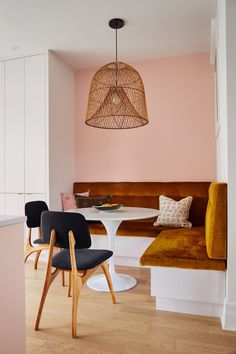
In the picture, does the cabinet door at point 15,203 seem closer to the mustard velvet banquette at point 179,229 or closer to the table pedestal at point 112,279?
the mustard velvet banquette at point 179,229

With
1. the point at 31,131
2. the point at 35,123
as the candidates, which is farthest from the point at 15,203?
the point at 35,123

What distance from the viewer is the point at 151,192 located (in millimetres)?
3777

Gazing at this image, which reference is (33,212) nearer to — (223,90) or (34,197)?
(34,197)

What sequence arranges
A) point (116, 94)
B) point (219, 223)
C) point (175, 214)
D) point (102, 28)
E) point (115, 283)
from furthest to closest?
point (175, 214) → point (102, 28) → point (116, 94) → point (115, 283) → point (219, 223)

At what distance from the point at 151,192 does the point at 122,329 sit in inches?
83.7

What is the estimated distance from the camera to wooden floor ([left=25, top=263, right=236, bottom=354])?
64.8 inches

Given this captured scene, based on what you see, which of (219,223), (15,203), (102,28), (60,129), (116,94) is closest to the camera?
(219,223)

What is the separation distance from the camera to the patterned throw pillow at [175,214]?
3188 millimetres

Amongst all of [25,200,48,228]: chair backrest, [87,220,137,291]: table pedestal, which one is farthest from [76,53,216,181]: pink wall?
[87,220,137,291]: table pedestal

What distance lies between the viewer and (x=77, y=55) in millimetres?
3775

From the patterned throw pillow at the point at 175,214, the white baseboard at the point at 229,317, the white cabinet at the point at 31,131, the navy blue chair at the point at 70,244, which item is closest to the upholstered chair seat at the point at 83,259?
the navy blue chair at the point at 70,244

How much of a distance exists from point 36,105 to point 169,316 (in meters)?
2.94

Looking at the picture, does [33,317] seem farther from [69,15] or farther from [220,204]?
[69,15]

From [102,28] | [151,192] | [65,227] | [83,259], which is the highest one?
[102,28]
